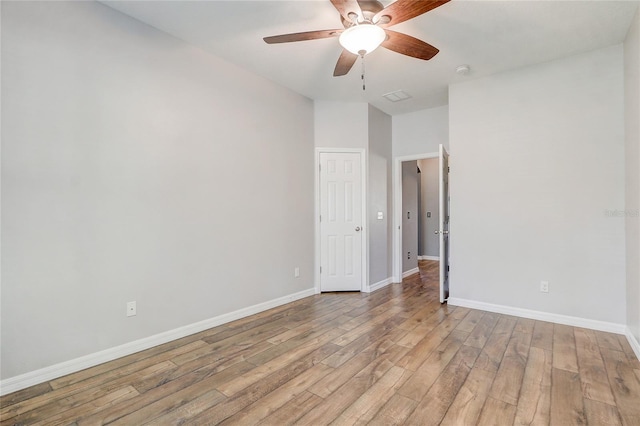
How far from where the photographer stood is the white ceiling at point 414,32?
243 cm

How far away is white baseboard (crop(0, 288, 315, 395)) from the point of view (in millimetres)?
2064

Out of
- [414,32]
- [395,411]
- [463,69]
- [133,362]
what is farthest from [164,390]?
[463,69]

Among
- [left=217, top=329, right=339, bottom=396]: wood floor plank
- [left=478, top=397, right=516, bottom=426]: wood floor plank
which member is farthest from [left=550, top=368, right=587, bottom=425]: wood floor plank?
[left=217, top=329, right=339, bottom=396]: wood floor plank

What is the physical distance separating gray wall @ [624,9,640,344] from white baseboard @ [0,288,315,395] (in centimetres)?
358

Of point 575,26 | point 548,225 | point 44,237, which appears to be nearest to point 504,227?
point 548,225

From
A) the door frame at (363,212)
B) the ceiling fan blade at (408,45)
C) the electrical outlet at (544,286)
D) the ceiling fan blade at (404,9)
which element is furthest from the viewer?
the door frame at (363,212)

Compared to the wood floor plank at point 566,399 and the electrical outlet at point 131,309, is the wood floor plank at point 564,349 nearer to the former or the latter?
the wood floor plank at point 566,399

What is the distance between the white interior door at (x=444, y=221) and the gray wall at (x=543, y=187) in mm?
130

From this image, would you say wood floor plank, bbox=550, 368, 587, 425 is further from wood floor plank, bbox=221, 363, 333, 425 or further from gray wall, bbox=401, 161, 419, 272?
gray wall, bbox=401, 161, 419, 272

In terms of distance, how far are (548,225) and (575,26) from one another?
1899 millimetres

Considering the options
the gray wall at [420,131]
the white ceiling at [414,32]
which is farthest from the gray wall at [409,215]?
the white ceiling at [414,32]

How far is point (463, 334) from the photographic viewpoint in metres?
2.96

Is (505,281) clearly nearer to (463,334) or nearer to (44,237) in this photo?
(463,334)

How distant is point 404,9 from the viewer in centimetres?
201
